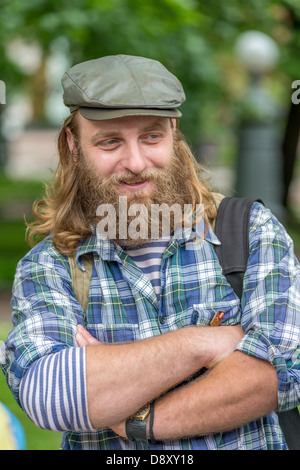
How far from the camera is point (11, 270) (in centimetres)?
936

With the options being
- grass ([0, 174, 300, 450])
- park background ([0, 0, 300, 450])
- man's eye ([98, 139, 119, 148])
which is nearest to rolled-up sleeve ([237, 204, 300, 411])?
man's eye ([98, 139, 119, 148])

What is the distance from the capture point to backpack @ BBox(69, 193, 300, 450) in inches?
81.5

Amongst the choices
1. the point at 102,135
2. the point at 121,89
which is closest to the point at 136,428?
the point at 102,135

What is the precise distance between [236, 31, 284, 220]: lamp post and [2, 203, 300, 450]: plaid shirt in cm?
581

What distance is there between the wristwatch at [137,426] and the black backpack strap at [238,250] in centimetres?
42

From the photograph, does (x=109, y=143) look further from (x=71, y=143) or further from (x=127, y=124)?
(x=71, y=143)

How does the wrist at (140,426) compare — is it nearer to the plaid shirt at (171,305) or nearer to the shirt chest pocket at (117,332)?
the plaid shirt at (171,305)

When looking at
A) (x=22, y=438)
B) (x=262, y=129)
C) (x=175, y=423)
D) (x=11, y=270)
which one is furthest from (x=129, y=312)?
(x=11, y=270)

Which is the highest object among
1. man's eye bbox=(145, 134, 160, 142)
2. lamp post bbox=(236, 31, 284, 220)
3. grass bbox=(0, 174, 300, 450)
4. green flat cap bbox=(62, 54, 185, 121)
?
green flat cap bbox=(62, 54, 185, 121)

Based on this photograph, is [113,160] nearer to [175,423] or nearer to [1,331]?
[175,423]

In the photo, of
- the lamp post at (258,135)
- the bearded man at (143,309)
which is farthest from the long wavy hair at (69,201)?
the lamp post at (258,135)

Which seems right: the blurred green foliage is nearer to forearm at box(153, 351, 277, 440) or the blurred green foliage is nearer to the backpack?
the backpack

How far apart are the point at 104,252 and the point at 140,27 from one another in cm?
484

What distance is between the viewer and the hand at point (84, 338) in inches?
80.6
